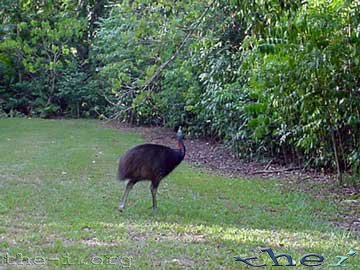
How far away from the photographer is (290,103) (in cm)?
912

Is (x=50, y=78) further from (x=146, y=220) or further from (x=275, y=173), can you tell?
(x=146, y=220)

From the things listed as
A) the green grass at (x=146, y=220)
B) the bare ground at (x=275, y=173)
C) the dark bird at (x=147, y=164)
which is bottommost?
the bare ground at (x=275, y=173)

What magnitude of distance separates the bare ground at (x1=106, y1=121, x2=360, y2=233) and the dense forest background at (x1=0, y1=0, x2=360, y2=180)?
28 cm

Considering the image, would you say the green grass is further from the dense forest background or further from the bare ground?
the dense forest background

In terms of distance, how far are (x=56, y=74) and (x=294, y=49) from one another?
47.8ft

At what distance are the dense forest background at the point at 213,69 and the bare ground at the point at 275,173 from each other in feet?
0.92

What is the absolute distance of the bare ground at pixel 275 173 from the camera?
8164 mm

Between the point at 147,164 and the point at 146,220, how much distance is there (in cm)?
70

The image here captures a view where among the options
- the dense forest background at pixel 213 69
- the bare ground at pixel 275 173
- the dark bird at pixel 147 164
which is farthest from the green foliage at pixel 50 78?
the dark bird at pixel 147 164

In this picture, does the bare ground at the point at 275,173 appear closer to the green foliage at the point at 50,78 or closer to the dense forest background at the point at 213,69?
the dense forest background at the point at 213,69

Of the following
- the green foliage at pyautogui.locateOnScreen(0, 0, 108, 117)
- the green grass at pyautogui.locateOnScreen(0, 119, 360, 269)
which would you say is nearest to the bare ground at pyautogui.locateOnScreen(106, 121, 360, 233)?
the green grass at pyautogui.locateOnScreen(0, 119, 360, 269)

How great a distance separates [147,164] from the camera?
7.18 m

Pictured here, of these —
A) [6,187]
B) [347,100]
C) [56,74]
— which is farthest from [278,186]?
[56,74]

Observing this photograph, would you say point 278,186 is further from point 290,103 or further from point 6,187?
point 6,187
